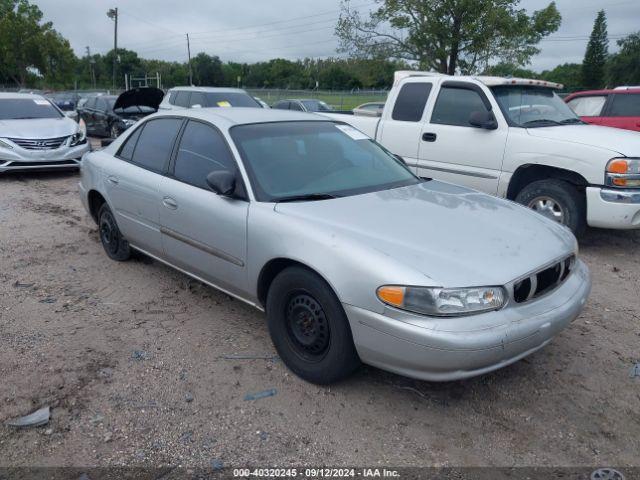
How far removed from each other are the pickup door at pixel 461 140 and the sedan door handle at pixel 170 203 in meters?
3.68

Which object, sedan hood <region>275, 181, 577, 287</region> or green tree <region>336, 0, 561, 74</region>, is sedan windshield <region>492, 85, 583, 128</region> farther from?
green tree <region>336, 0, 561, 74</region>

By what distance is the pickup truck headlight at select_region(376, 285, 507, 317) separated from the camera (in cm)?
269

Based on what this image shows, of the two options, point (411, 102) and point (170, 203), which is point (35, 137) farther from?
point (170, 203)

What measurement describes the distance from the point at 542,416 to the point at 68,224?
5.99m

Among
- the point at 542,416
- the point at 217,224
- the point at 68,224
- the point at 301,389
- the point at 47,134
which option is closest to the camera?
the point at 542,416

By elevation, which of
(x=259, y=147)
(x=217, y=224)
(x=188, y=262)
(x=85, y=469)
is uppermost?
(x=259, y=147)

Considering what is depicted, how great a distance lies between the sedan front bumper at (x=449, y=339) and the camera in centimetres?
266

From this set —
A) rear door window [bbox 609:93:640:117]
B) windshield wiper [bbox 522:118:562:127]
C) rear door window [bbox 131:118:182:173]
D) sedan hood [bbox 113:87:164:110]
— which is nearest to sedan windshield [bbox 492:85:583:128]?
windshield wiper [bbox 522:118:562:127]

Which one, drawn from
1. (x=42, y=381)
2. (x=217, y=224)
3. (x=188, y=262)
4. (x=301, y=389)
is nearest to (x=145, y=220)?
(x=188, y=262)

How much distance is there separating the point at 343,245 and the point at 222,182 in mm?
1031

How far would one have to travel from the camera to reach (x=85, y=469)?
259 cm

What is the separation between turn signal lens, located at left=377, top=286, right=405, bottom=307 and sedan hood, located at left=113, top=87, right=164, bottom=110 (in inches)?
450

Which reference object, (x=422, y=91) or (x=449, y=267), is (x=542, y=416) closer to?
(x=449, y=267)

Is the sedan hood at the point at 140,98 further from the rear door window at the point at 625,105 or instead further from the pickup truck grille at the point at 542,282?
the pickup truck grille at the point at 542,282
